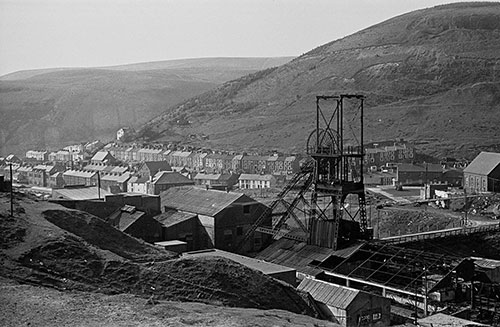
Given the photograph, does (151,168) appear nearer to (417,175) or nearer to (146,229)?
(417,175)

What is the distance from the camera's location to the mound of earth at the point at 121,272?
23.7 metres

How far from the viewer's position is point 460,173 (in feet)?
247

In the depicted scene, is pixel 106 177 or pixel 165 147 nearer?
pixel 106 177

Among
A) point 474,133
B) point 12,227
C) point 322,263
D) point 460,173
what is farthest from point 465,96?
point 12,227

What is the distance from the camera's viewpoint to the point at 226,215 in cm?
4212

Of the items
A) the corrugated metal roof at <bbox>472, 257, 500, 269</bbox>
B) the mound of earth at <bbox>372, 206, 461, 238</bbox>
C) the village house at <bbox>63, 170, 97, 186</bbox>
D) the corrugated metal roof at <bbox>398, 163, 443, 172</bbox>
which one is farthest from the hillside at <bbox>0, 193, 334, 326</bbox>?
the village house at <bbox>63, 170, 97, 186</bbox>

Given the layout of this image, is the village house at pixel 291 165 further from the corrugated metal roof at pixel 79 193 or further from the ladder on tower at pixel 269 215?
the ladder on tower at pixel 269 215

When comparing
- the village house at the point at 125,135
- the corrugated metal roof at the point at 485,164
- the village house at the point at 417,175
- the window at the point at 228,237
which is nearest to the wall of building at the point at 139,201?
the window at the point at 228,237

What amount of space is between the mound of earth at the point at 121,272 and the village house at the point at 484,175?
4372 centimetres

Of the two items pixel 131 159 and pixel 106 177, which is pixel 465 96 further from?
pixel 106 177

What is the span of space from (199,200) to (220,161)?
47242mm

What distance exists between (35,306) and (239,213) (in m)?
23.7

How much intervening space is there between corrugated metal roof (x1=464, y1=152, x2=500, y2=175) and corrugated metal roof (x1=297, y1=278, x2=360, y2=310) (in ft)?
136

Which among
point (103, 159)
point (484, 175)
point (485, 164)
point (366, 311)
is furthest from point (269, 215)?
point (103, 159)
